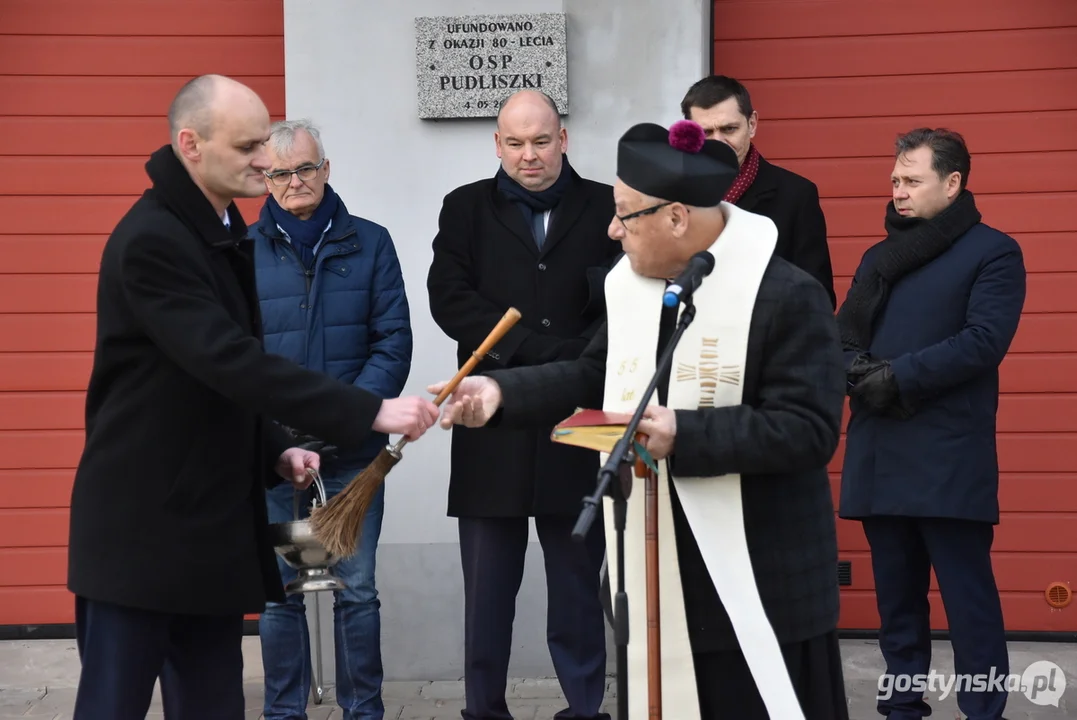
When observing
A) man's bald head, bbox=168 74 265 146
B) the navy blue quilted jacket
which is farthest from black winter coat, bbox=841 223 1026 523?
man's bald head, bbox=168 74 265 146

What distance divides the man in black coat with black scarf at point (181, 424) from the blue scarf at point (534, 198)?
5.80 ft

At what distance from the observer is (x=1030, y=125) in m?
6.64

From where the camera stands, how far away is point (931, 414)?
5195 millimetres

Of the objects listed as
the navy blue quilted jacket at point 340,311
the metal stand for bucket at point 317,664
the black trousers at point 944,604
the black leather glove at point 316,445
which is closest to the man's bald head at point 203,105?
the black leather glove at point 316,445

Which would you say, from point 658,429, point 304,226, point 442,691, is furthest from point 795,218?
point 442,691

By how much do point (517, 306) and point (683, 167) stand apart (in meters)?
1.99

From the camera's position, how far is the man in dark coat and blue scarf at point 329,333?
17.8 feet

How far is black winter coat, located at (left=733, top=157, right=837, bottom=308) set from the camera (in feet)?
17.4

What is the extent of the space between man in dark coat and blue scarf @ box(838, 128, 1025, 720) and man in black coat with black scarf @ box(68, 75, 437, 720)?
84.5 inches

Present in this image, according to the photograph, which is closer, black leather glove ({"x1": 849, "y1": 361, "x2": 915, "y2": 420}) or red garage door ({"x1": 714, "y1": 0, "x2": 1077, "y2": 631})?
black leather glove ({"x1": 849, "y1": 361, "x2": 915, "y2": 420})

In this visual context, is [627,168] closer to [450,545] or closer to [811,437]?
[811,437]

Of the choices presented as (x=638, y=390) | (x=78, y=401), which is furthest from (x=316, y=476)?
(x=78, y=401)

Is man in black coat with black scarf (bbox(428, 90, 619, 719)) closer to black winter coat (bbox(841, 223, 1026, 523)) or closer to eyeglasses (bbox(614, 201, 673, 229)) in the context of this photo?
black winter coat (bbox(841, 223, 1026, 523))

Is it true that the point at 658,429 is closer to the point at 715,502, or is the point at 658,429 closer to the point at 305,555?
the point at 715,502
